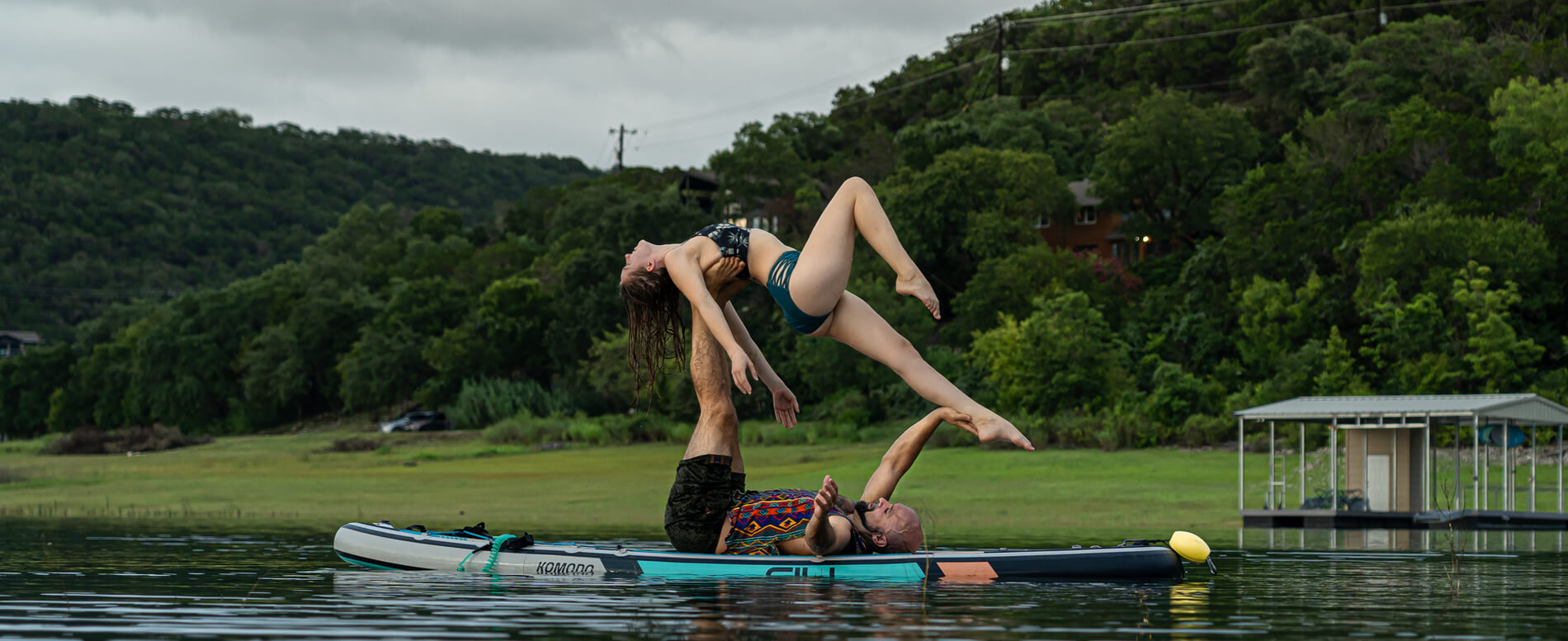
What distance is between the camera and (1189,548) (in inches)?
488

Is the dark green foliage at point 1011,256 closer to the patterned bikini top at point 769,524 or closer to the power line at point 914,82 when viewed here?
the power line at point 914,82

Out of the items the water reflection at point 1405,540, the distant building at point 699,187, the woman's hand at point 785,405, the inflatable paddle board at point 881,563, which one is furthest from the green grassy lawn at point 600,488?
the distant building at point 699,187

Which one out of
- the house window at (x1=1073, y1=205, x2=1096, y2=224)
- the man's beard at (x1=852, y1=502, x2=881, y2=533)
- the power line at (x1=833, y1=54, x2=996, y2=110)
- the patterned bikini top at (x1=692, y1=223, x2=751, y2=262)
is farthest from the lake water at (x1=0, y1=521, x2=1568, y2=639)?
the power line at (x1=833, y1=54, x2=996, y2=110)

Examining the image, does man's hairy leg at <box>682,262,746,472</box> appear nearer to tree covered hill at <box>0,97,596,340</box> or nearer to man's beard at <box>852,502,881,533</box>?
man's beard at <box>852,502,881,533</box>

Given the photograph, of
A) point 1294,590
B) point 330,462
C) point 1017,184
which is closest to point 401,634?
point 1294,590

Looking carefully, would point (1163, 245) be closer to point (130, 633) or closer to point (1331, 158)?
point (1331, 158)

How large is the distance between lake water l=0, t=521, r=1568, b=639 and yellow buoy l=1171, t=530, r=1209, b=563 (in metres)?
0.22

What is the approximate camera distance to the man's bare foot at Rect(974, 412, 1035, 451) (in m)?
10.9

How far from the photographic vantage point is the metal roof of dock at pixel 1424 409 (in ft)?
95.4

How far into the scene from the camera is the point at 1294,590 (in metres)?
11.6

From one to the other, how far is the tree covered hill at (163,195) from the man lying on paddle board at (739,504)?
12632 centimetres

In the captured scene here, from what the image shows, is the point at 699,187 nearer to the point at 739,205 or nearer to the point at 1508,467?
the point at 739,205

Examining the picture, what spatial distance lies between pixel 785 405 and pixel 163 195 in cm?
14871

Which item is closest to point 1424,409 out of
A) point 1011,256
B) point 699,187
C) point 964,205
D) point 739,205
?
point 1011,256
